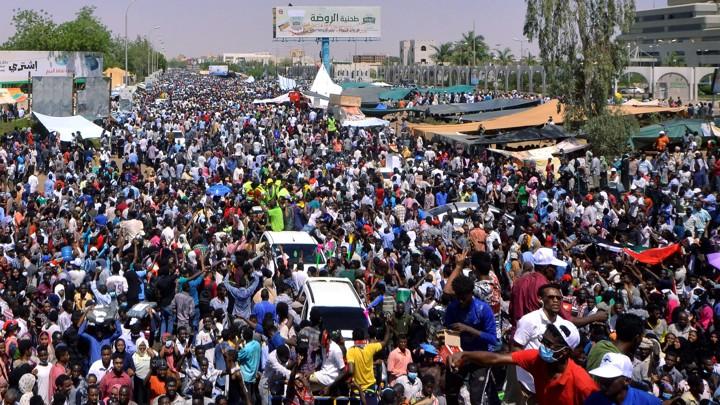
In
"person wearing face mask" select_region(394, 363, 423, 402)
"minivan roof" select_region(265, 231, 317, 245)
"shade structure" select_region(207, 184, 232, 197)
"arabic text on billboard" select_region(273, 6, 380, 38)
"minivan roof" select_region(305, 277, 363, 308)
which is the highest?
"arabic text on billboard" select_region(273, 6, 380, 38)

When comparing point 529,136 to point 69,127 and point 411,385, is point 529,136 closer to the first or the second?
point 69,127

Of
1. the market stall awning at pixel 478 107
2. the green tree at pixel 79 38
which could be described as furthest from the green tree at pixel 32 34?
the market stall awning at pixel 478 107

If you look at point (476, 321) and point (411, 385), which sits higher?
point (476, 321)

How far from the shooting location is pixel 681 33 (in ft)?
396

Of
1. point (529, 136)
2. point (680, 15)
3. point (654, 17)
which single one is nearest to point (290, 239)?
point (529, 136)

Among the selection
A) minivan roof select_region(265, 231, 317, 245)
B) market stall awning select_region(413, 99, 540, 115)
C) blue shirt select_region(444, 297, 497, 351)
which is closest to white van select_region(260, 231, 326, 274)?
minivan roof select_region(265, 231, 317, 245)

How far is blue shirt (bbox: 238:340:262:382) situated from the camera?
8.45 m

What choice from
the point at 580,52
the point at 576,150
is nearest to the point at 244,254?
the point at 576,150

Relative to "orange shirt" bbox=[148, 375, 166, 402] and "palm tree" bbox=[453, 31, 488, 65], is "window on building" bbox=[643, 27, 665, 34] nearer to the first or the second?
"palm tree" bbox=[453, 31, 488, 65]

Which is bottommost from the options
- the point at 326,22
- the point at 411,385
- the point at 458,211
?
the point at 411,385

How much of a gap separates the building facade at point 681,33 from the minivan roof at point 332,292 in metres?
85.7

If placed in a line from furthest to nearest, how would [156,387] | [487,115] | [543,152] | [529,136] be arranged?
[487,115] → [529,136] → [543,152] → [156,387]

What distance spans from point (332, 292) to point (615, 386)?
20.7 feet

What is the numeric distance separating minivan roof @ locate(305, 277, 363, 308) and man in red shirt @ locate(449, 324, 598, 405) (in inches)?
213
